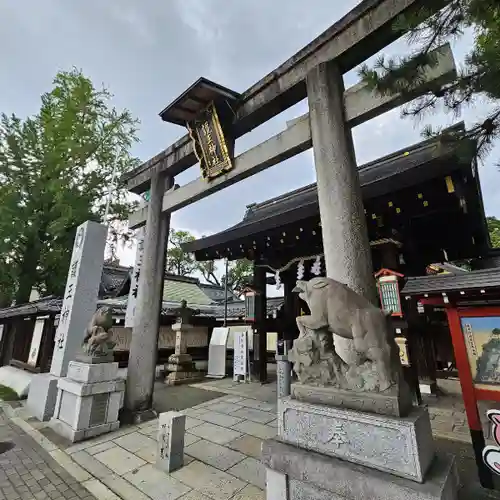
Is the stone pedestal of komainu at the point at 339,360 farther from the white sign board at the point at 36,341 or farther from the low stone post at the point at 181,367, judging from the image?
the white sign board at the point at 36,341

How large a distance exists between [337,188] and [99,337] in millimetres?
4981

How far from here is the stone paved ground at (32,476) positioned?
3.08 meters

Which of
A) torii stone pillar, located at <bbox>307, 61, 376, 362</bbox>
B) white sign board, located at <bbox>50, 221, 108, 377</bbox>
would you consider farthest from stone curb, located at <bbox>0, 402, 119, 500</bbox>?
torii stone pillar, located at <bbox>307, 61, 376, 362</bbox>

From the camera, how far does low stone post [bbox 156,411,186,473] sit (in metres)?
3.39

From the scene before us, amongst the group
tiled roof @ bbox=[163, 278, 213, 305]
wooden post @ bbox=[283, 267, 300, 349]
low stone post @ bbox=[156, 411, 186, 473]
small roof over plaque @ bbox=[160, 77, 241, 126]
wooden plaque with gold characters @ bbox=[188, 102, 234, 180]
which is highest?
small roof over plaque @ bbox=[160, 77, 241, 126]

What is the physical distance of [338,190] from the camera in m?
3.19

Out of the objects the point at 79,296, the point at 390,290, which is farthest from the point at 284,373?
the point at 79,296

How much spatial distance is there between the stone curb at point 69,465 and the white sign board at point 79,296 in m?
1.00

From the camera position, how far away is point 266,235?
22.6 feet

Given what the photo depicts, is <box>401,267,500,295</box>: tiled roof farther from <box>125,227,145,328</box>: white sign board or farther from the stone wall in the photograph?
the stone wall

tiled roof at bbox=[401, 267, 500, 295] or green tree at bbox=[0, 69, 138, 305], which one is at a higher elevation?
green tree at bbox=[0, 69, 138, 305]

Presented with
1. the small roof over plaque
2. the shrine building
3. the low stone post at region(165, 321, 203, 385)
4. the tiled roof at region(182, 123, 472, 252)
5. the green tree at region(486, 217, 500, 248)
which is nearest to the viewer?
the tiled roof at region(182, 123, 472, 252)

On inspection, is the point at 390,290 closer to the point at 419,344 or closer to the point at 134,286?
the point at 419,344

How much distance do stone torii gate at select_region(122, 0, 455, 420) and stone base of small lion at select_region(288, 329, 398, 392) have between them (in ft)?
2.61
